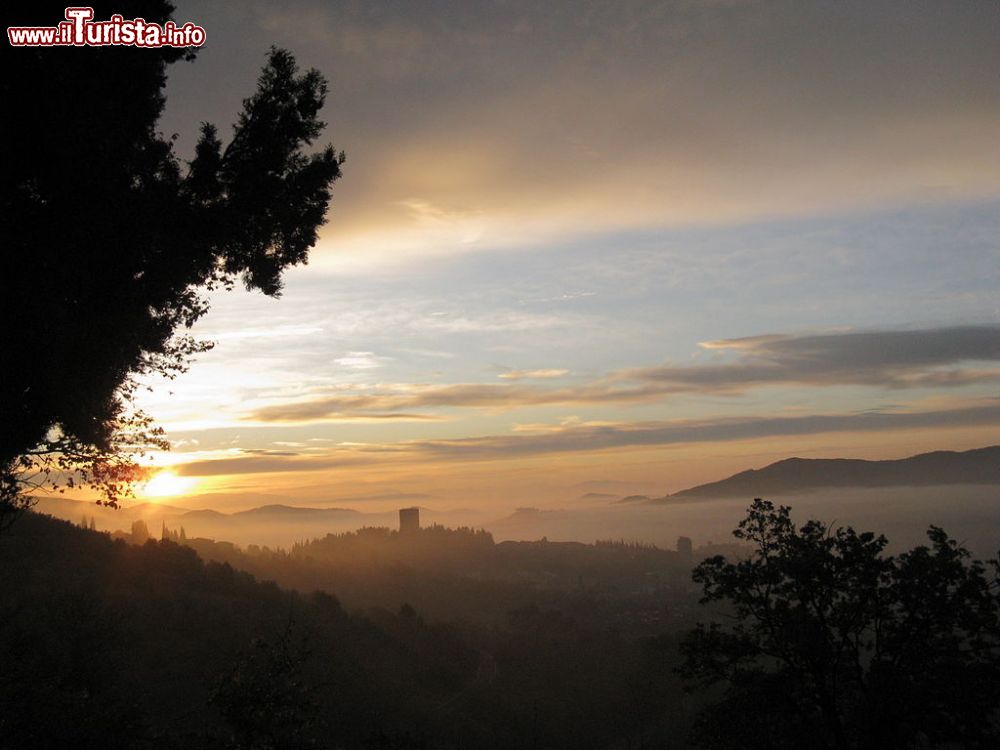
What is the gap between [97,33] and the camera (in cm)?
1659

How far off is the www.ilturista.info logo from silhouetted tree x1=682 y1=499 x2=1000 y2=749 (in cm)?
2055

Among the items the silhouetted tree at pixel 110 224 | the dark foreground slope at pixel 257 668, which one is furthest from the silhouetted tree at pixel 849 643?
the silhouetted tree at pixel 110 224

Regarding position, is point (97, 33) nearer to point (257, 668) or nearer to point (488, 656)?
A: point (257, 668)

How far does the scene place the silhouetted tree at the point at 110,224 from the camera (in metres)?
15.8

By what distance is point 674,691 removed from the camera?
106500 mm

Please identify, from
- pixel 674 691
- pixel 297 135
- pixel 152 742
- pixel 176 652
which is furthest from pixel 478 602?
pixel 297 135

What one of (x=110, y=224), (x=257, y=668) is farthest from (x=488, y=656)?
(x=110, y=224)

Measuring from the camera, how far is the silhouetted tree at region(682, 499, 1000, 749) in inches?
739

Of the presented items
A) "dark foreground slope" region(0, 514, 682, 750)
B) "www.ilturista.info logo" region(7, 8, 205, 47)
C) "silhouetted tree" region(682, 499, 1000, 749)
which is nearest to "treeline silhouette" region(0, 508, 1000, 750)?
"silhouetted tree" region(682, 499, 1000, 749)

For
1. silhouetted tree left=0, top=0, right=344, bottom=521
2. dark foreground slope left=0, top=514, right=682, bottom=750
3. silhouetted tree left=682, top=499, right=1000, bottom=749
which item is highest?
silhouetted tree left=0, top=0, right=344, bottom=521

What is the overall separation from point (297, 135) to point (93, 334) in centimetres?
712

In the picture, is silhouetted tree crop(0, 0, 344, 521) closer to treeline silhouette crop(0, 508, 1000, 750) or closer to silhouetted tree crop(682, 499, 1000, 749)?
treeline silhouette crop(0, 508, 1000, 750)

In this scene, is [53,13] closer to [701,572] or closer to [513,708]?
[701,572]

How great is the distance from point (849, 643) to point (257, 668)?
666 inches
